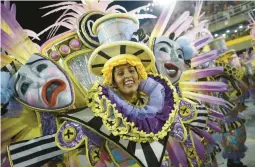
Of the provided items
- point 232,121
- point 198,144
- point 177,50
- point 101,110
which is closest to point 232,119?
point 232,121

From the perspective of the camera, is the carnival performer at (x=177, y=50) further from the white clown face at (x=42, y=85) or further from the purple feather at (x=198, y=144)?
the white clown face at (x=42, y=85)

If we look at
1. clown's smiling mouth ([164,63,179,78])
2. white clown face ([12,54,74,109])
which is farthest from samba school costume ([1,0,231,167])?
clown's smiling mouth ([164,63,179,78])

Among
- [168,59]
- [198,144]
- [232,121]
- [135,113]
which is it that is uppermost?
[168,59]

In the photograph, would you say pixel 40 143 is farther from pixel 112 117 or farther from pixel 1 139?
pixel 112 117

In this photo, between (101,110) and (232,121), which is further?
(232,121)

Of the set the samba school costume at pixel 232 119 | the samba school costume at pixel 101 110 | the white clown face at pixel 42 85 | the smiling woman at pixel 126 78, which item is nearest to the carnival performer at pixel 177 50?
the samba school costume at pixel 101 110

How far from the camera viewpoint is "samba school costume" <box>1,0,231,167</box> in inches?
58.7

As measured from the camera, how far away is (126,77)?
1584 mm

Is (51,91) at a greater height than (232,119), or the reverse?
(51,91)

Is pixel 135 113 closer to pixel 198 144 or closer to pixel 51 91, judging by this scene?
pixel 51 91

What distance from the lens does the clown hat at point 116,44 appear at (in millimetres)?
1550

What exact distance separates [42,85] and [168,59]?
91 centimetres

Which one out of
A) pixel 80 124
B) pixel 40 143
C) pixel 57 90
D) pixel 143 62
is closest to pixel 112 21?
pixel 143 62

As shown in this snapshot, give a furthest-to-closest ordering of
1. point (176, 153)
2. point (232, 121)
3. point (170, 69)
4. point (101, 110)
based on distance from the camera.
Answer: point (232, 121), point (170, 69), point (176, 153), point (101, 110)
